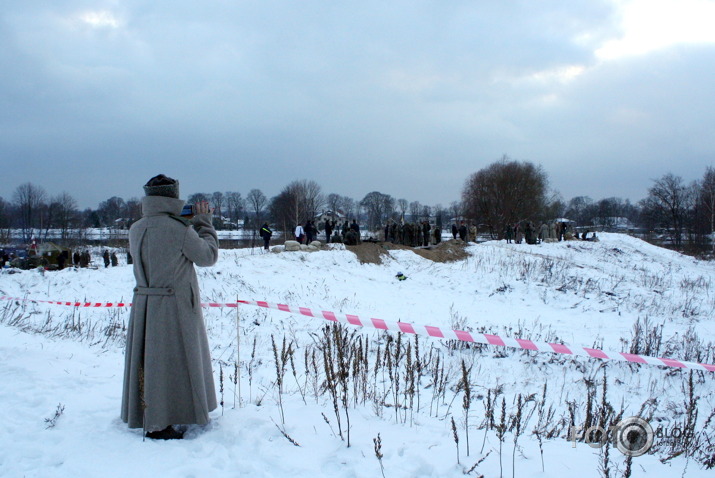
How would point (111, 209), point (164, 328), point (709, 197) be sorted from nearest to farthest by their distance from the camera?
point (164, 328), point (709, 197), point (111, 209)

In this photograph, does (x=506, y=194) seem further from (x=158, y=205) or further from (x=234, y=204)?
(x=234, y=204)

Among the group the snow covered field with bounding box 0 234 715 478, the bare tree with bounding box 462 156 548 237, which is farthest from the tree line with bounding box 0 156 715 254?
the snow covered field with bounding box 0 234 715 478

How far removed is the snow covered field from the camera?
117 inches

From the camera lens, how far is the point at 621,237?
3938 centimetres

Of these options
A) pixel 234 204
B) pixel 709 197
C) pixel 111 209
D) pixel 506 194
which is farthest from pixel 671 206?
pixel 111 209

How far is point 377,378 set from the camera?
6.59 m

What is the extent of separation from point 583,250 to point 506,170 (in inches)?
859

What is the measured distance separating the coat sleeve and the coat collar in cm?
21

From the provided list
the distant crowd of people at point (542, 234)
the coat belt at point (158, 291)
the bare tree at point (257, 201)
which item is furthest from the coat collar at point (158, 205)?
the bare tree at point (257, 201)

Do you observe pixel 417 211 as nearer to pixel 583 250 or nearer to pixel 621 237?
pixel 621 237

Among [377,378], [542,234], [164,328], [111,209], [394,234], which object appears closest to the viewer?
[164,328]

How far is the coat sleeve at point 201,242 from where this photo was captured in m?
3.21

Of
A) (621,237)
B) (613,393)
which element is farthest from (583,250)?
(613,393)

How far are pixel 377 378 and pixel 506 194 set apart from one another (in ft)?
156
